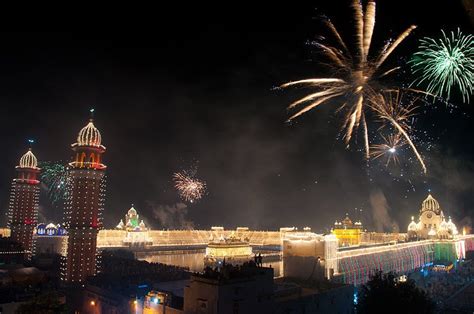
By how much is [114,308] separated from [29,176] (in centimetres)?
3073

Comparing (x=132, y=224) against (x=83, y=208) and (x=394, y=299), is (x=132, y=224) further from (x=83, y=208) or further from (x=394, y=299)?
(x=394, y=299)

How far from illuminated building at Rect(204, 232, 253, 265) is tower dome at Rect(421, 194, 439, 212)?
187ft

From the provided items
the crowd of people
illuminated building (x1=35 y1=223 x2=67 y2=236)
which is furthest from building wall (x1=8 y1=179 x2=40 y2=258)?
illuminated building (x1=35 y1=223 x2=67 y2=236)

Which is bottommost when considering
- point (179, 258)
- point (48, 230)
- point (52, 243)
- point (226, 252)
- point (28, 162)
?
point (179, 258)

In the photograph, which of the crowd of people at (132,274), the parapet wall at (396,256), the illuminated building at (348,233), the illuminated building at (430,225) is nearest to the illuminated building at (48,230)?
the crowd of people at (132,274)

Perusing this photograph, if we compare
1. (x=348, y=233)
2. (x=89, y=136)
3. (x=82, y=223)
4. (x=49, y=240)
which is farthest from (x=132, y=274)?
(x=348, y=233)

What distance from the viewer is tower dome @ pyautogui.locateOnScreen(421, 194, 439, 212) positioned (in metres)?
96.9

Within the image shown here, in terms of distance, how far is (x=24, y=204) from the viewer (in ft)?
179

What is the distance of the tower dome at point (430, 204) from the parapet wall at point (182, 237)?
40062mm

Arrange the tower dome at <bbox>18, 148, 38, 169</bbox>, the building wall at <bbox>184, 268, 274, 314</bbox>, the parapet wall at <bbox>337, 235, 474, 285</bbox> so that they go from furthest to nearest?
the tower dome at <bbox>18, 148, 38, 169</bbox>
the parapet wall at <bbox>337, 235, 474, 285</bbox>
the building wall at <bbox>184, 268, 274, 314</bbox>

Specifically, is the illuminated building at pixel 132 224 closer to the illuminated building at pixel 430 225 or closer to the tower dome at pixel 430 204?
the illuminated building at pixel 430 225

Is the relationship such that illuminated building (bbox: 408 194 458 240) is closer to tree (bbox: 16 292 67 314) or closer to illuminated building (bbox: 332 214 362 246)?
illuminated building (bbox: 332 214 362 246)

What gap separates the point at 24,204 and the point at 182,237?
56.7m

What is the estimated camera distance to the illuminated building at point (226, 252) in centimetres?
6134
